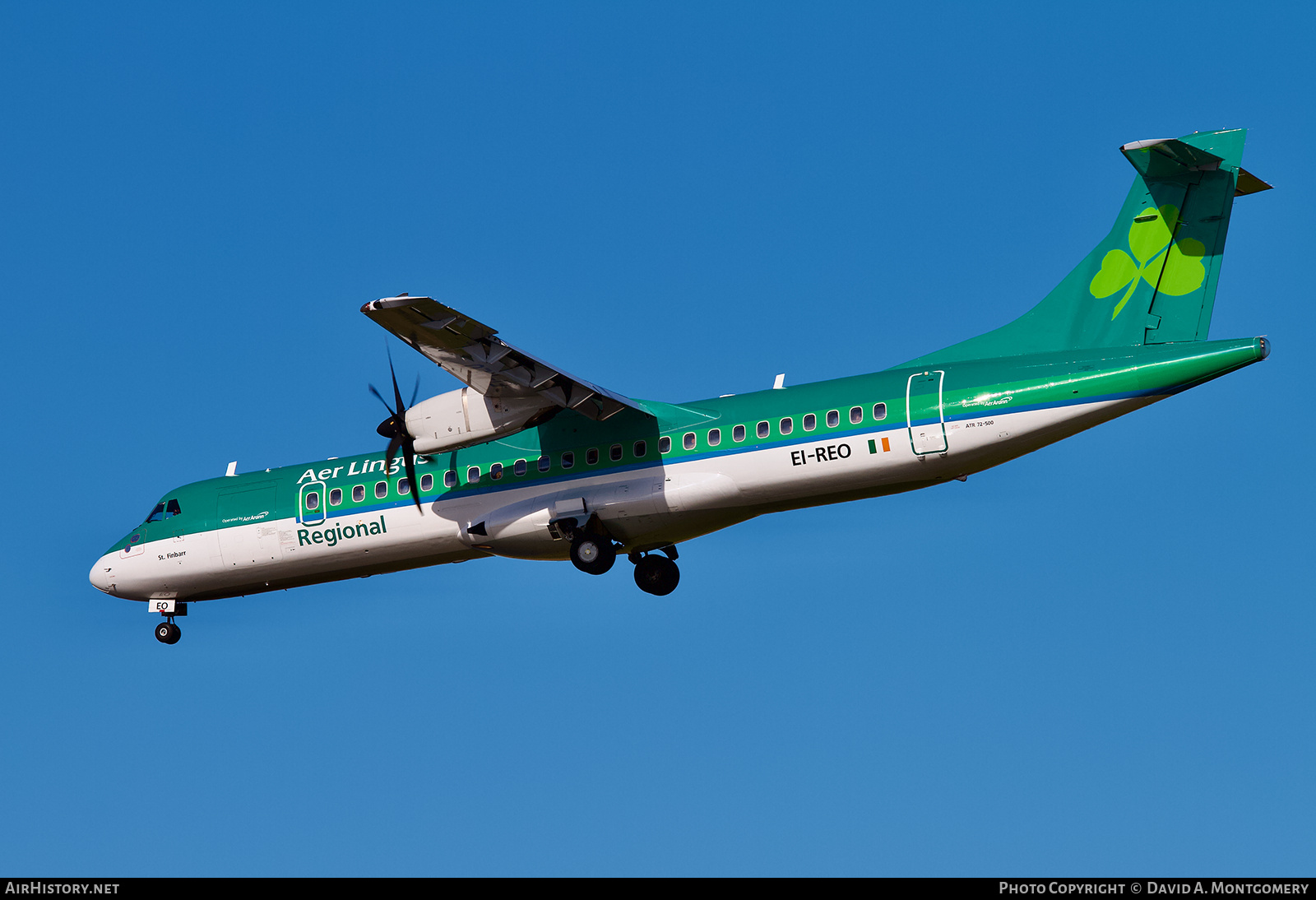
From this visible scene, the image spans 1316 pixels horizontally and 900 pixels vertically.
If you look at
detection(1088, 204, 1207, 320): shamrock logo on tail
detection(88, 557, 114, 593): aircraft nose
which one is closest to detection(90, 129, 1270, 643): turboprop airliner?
detection(1088, 204, 1207, 320): shamrock logo on tail

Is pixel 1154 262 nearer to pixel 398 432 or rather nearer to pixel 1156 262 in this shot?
pixel 1156 262

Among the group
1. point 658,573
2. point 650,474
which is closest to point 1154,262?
point 650,474

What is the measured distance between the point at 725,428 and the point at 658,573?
4013 millimetres

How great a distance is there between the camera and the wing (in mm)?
22016

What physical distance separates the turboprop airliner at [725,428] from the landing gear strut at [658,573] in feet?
0.11

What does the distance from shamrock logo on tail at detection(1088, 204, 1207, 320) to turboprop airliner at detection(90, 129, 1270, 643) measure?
0.03 metres

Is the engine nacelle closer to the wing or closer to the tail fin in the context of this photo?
the wing

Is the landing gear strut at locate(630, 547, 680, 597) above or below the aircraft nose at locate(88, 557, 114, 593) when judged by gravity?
below

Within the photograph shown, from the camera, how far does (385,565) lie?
27.0m

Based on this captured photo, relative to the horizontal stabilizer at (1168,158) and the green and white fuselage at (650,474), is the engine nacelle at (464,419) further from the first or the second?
the horizontal stabilizer at (1168,158)

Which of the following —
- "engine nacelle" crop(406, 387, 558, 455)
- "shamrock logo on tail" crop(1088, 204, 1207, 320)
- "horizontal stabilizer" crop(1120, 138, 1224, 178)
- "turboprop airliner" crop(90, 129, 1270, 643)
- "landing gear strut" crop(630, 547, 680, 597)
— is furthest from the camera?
"landing gear strut" crop(630, 547, 680, 597)

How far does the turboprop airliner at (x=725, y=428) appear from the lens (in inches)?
881
